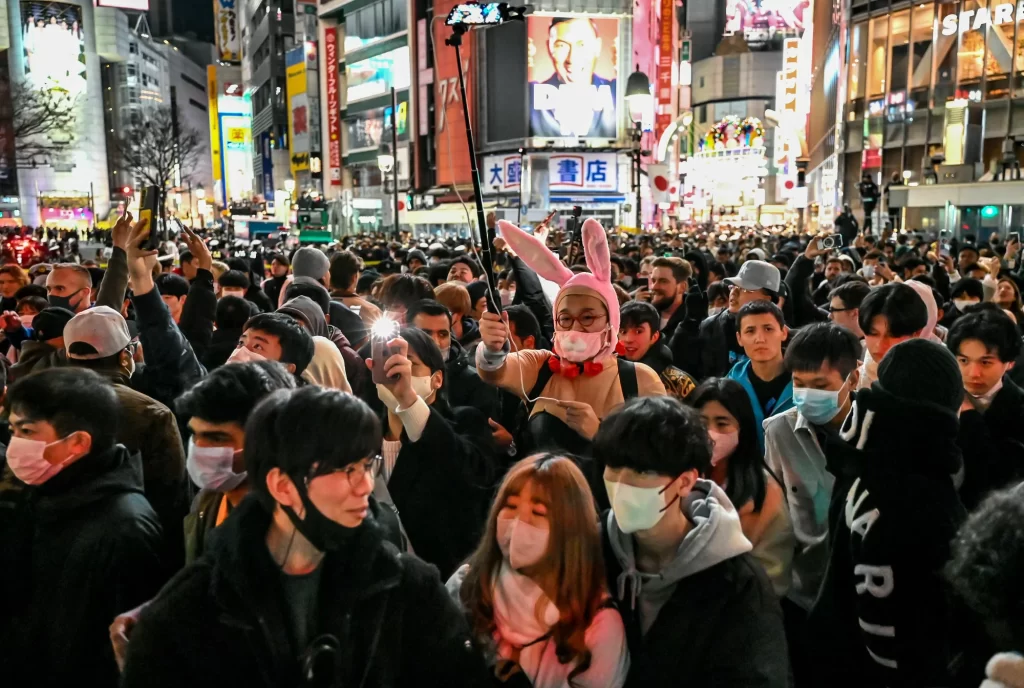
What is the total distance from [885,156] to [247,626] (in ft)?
142

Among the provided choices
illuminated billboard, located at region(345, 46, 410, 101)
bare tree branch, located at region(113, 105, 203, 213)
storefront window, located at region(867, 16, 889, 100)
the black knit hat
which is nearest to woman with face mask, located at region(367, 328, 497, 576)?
the black knit hat

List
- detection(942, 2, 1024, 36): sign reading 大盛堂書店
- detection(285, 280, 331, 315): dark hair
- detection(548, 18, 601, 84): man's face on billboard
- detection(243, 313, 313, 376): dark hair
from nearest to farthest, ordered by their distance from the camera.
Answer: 1. detection(243, 313, 313, 376): dark hair
2. detection(285, 280, 331, 315): dark hair
3. detection(942, 2, 1024, 36): sign reading 大盛堂書店
4. detection(548, 18, 601, 84): man's face on billboard

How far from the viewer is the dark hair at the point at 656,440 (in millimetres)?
2266

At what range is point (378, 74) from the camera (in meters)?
57.4

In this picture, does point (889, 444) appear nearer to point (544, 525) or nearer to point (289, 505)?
point (544, 525)

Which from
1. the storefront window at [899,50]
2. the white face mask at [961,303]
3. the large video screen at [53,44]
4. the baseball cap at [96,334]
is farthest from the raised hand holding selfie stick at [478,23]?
the large video screen at [53,44]

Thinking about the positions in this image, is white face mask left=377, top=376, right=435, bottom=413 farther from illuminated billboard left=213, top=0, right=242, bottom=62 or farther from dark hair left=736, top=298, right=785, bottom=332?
illuminated billboard left=213, top=0, right=242, bottom=62

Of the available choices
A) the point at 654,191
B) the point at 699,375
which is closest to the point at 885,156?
the point at 654,191

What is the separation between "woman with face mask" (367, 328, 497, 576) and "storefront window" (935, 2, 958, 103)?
39.3 metres

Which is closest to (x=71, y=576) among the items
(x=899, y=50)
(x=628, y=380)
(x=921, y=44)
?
(x=628, y=380)

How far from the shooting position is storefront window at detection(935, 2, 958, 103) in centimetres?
3606

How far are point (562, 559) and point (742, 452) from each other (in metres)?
1.01

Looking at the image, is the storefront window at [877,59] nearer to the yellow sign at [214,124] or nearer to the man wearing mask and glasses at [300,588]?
the man wearing mask and glasses at [300,588]

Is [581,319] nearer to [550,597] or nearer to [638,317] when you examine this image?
[638,317]
